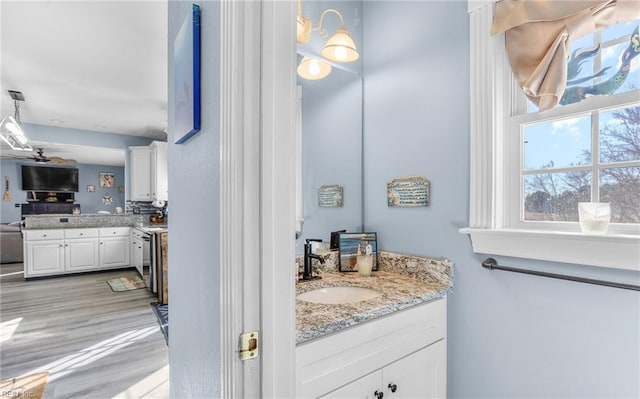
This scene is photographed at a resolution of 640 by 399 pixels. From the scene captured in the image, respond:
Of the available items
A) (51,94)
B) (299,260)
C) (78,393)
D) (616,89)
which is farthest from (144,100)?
(616,89)

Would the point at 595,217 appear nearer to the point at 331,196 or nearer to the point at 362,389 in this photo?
the point at 362,389

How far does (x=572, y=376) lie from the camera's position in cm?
117

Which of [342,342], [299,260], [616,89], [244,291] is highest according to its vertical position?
[616,89]

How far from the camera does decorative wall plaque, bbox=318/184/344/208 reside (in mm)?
1855

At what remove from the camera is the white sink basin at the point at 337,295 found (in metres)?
1.46

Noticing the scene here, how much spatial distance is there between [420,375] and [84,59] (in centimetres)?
387

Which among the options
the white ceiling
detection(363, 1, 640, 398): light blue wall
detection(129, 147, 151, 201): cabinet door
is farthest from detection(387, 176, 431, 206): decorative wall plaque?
detection(129, 147, 151, 201): cabinet door

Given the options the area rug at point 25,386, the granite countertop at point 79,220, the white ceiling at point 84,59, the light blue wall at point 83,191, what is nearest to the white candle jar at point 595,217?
the white ceiling at point 84,59

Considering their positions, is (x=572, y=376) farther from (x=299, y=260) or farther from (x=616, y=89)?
(x=299, y=260)

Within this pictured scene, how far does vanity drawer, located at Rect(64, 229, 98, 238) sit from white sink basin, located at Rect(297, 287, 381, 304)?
5.58 metres

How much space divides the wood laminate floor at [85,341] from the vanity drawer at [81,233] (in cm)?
98

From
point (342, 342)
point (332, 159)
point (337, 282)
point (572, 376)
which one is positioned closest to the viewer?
point (342, 342)

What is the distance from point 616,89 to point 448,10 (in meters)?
0.80

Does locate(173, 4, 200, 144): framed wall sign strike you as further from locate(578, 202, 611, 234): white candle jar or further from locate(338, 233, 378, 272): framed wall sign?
locate(578, 202, 611, 234): white candle jar
